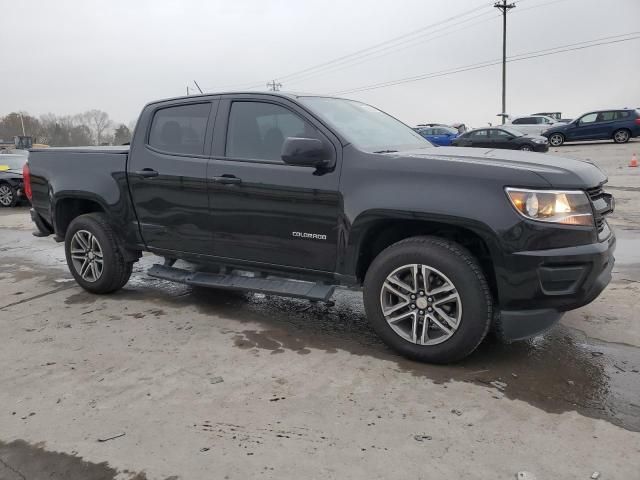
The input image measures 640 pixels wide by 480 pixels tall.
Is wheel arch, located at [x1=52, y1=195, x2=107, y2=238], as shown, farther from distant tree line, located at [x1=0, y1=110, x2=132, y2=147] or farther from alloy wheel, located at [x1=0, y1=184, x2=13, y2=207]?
distant tree line, located at [x1=0, y1=110, x2=132, y2=147]

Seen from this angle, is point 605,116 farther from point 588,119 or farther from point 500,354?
point 500,354

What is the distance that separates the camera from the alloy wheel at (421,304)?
10.7 ft

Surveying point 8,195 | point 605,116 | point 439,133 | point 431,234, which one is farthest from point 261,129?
point 439,133

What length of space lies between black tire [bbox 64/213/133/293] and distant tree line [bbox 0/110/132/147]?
7517 cm

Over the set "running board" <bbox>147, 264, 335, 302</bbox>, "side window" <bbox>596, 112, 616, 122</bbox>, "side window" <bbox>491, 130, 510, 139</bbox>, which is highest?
"side window" <bbox>596, 112, 616, 122</bbox>

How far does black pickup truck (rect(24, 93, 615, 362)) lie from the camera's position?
305 centimetres

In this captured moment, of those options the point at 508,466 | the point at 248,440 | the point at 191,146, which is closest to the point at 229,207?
the point at 191,146

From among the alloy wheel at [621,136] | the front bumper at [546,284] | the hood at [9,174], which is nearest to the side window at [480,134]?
the alloy wheel at [621,136]

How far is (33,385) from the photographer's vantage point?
129 inches

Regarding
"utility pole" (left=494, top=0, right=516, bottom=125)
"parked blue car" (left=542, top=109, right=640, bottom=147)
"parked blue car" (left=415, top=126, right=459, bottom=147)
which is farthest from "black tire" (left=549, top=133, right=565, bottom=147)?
"utility pole" (left=494, top=0, right=516, bottom=125)

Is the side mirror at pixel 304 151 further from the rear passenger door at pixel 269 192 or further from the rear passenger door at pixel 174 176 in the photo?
the rear passenger door at pixel 174 176

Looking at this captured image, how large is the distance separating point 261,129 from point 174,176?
0.88 meters

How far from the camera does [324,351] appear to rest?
3.66 m

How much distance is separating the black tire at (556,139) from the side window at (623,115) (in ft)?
7.70
